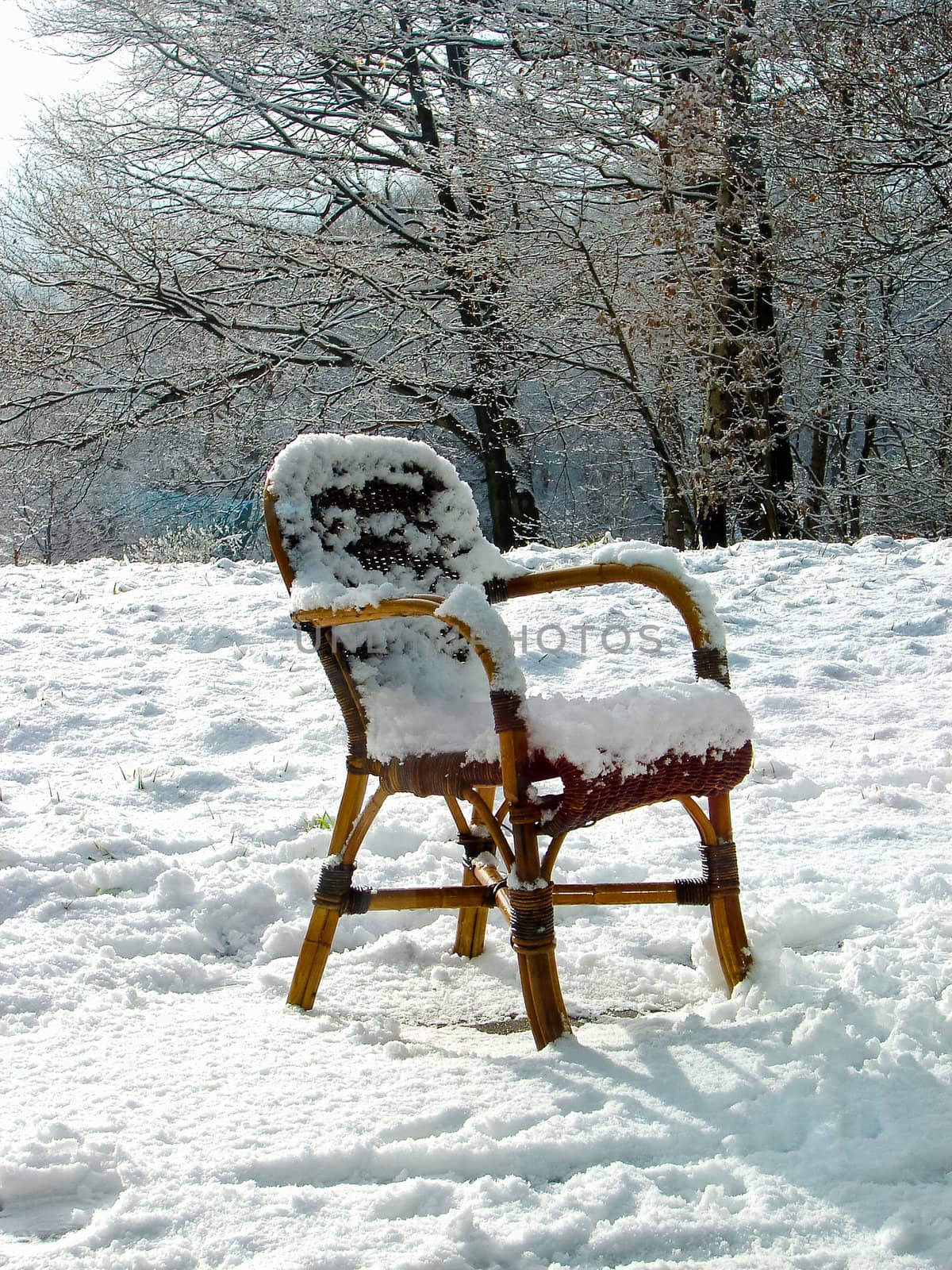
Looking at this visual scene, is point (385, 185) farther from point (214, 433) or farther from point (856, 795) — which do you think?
point (856, 795)

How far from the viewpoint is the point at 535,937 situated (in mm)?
1643

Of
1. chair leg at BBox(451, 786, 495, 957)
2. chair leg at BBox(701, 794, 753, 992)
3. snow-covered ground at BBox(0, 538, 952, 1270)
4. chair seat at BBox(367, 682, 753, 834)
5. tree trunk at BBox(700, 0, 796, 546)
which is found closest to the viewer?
snow-covered ground at BBox(0, 538, 952, 1270)

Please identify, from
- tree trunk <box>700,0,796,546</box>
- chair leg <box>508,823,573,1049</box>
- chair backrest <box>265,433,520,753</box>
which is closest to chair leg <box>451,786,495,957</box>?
chair backrest <box>265,433,520,753</box>

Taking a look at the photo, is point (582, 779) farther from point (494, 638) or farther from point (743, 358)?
point (743, 358)

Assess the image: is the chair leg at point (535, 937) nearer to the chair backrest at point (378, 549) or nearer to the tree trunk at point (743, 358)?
the chair backrest at point (378, 549)

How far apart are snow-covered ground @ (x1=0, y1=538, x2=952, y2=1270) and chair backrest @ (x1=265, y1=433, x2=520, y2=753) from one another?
21.4 inches

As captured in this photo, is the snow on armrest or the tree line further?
the tree line

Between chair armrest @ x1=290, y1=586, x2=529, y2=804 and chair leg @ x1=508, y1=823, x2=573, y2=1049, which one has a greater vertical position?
chair armrest @ x1=290, y1=586, x2=529, y2=804

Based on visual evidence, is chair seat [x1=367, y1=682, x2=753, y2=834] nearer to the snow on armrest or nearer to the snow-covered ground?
the snow on armrest

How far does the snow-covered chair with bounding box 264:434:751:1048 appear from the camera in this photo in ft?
5.32

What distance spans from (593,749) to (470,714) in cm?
40

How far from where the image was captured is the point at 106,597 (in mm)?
4660

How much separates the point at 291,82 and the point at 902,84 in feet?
17.8

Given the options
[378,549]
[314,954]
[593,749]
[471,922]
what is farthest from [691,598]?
[314,954]
